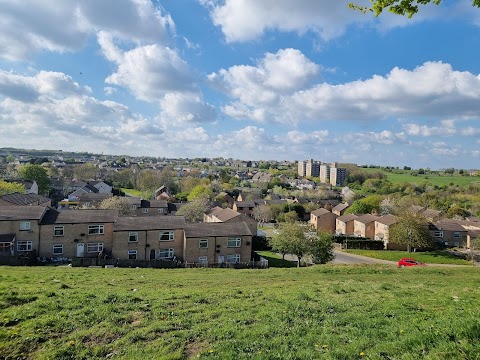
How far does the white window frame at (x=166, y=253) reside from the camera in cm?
3997

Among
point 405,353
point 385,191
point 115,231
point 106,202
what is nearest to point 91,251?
point 115,231

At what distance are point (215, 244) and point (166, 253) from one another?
6334mm

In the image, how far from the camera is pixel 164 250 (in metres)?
40.1

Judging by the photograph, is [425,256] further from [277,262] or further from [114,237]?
[114,237]

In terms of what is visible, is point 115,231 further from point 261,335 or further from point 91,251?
point 261,335

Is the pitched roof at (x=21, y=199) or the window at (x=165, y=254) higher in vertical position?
the pitched roof at (x=21, y=199)

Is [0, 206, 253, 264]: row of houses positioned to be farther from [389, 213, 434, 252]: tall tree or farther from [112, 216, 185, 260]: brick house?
[389, 213, 434, 252]: tall tree

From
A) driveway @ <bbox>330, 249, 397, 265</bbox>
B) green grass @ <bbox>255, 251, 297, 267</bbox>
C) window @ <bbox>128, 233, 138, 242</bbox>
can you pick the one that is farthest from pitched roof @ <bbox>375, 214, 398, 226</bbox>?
window @ <bbox>128, 233, 138, 242</bbox>

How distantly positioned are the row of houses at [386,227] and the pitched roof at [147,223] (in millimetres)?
42910

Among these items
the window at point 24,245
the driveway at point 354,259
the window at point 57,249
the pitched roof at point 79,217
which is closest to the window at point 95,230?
the pitched roof at point 79,217

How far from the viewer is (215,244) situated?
1560 inches

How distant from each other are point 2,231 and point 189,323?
3690 cm

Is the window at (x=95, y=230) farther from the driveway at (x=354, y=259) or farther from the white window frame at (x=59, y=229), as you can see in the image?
the driveway at (x=354, y=259)

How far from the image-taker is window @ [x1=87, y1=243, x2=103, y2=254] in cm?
3897
